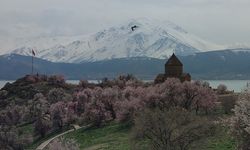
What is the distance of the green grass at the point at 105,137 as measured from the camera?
70575 millimetres

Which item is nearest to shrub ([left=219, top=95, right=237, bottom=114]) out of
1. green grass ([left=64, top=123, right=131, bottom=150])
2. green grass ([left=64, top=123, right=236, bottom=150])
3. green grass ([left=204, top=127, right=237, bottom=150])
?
green grass ([left=64, top=123, right=131, bottom=150])

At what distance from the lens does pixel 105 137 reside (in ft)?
266

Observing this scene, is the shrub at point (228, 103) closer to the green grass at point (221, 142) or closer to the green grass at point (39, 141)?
the green grass at point (221, 142)

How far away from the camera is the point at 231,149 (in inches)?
2265

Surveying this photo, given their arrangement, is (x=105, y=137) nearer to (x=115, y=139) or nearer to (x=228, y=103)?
(x=115, y=139)

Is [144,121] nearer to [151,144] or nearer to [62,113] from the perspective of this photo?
[151,144]

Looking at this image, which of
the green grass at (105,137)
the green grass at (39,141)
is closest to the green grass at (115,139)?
the green grass at (105,137)

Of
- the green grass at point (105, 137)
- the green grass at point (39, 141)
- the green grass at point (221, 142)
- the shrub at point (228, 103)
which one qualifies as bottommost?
the green grass at point (39, 141)

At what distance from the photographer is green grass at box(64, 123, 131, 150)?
70575 mm

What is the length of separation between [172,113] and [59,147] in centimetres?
1368

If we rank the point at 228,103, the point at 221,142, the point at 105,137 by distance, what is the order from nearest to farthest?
the point at 221,142 → the point at 105,137 → the point at 228,103

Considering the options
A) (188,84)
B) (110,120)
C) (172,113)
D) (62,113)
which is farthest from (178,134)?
(62,113)

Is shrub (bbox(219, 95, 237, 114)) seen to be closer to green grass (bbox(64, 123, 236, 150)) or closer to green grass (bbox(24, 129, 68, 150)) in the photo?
green grass (bbox(64, 123, 236, 150))

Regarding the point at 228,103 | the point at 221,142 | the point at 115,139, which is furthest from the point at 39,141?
the point at 221,142
